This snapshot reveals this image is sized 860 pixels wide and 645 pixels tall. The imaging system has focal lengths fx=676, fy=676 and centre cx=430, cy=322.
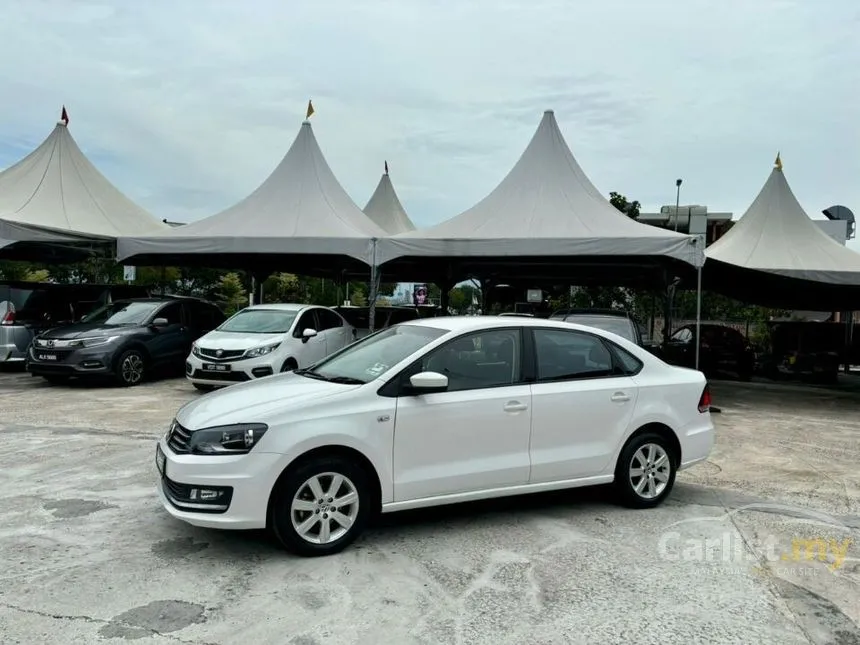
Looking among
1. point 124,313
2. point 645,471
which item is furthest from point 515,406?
point 124,313

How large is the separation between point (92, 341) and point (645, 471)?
9.52 m

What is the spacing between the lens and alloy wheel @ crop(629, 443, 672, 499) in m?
5.32

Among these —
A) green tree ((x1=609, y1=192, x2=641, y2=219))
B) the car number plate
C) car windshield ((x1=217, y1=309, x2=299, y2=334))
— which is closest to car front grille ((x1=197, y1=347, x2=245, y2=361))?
car windshield ((x1=217, y1=309, x2=299, y2=334))

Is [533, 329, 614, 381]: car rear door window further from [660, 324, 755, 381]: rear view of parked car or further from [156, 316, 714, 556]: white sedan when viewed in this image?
[660, 324, 755, 381]: rear view of parked car

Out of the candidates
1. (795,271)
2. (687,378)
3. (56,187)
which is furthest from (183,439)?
(56,187)

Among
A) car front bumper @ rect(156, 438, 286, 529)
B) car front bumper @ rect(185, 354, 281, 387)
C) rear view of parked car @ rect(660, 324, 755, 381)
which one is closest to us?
car front bumper @ rect(156, 438, 286, 529)

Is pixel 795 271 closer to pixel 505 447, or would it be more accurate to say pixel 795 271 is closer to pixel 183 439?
pixel 505 447

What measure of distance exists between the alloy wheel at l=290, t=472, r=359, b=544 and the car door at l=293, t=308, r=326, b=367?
23.7ft

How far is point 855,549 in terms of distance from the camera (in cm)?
474

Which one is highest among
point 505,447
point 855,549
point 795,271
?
point 795,271

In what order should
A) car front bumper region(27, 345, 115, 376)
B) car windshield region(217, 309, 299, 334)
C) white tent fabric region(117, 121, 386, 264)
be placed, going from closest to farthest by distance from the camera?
1. car front bumper region(27, 345, 115, 376)
2. car windshield region(217, 309, 299, 334)
3. white tent fabric region(117, 121, 386, 264)

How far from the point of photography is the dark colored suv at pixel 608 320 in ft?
37.1

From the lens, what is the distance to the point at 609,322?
38.6ft

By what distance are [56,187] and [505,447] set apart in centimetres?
1596
